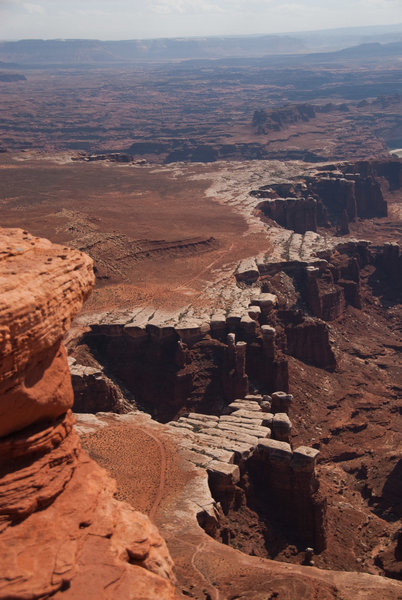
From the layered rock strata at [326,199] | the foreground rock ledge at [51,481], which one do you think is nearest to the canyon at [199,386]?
the foreground rock ledge at [51,481]

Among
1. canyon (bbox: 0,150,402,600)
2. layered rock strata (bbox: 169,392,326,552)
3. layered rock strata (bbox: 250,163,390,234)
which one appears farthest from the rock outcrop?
layered rock strata (bbox: 250,163,390,234)

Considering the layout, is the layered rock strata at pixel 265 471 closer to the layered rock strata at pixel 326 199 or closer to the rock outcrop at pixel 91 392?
the rock outcrop at pixel 91 392

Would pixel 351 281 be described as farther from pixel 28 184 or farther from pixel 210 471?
pixel 28 184

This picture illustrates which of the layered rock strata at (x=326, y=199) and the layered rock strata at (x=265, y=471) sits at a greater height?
the layered rock strata at (x=326, y=199)

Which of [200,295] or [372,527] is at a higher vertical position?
[200,295]

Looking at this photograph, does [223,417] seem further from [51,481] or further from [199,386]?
[51,481]

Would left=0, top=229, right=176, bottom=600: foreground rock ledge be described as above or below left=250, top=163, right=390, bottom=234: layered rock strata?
above

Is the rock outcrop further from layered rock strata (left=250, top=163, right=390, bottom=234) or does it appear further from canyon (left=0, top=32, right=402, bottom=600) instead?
layered rock strata (left=250, top=163, right=390, bottom=234)

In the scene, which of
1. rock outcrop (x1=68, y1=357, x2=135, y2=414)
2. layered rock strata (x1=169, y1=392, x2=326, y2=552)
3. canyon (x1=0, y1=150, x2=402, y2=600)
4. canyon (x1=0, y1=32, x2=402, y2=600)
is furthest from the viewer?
rock outcrop (x1=68, y1=357, x2=135, y2=414)

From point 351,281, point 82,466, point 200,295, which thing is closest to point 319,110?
point 351,281
